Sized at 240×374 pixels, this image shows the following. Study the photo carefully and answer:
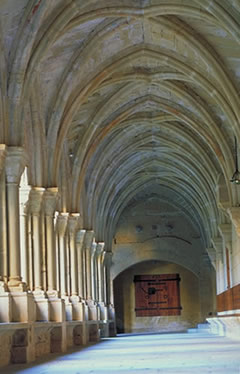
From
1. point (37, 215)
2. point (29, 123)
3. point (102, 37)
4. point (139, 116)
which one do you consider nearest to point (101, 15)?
point (102, 37)

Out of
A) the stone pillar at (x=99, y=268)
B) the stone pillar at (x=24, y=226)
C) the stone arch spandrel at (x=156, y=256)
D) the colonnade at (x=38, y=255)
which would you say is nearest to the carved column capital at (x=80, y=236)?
the colonnade at (x=38, y=255)

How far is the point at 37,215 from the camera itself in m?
14.5

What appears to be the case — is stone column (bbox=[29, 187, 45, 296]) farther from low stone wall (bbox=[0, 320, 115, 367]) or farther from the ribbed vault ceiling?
low stone wall (bbox=[0, 320, 115, 367])

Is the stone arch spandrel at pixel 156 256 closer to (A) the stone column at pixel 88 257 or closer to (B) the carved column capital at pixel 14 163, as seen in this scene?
(A) the stone column at pixel 88 257

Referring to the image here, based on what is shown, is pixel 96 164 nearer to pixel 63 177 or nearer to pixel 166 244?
pixel 63 177

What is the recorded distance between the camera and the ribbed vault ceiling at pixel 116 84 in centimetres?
1217

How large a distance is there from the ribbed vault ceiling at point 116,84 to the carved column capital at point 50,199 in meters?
0.23

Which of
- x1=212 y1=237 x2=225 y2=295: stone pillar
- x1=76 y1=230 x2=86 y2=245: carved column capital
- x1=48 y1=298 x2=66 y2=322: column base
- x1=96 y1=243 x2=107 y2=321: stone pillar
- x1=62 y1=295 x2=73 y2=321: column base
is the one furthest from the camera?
x1=212 y1=237 x2=225 y2=295: stone pillar

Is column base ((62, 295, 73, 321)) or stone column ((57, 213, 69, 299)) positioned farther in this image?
stone column ((57, 213, 69, 299))

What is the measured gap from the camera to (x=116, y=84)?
18.2 meters

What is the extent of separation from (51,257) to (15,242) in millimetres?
3739

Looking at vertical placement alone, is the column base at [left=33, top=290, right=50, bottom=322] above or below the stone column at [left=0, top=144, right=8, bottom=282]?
below

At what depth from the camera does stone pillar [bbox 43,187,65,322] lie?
14719 mm

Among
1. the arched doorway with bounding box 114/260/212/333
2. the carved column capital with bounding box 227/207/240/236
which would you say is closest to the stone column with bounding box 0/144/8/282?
the carved column capital with bounding box 227/207/240/236
